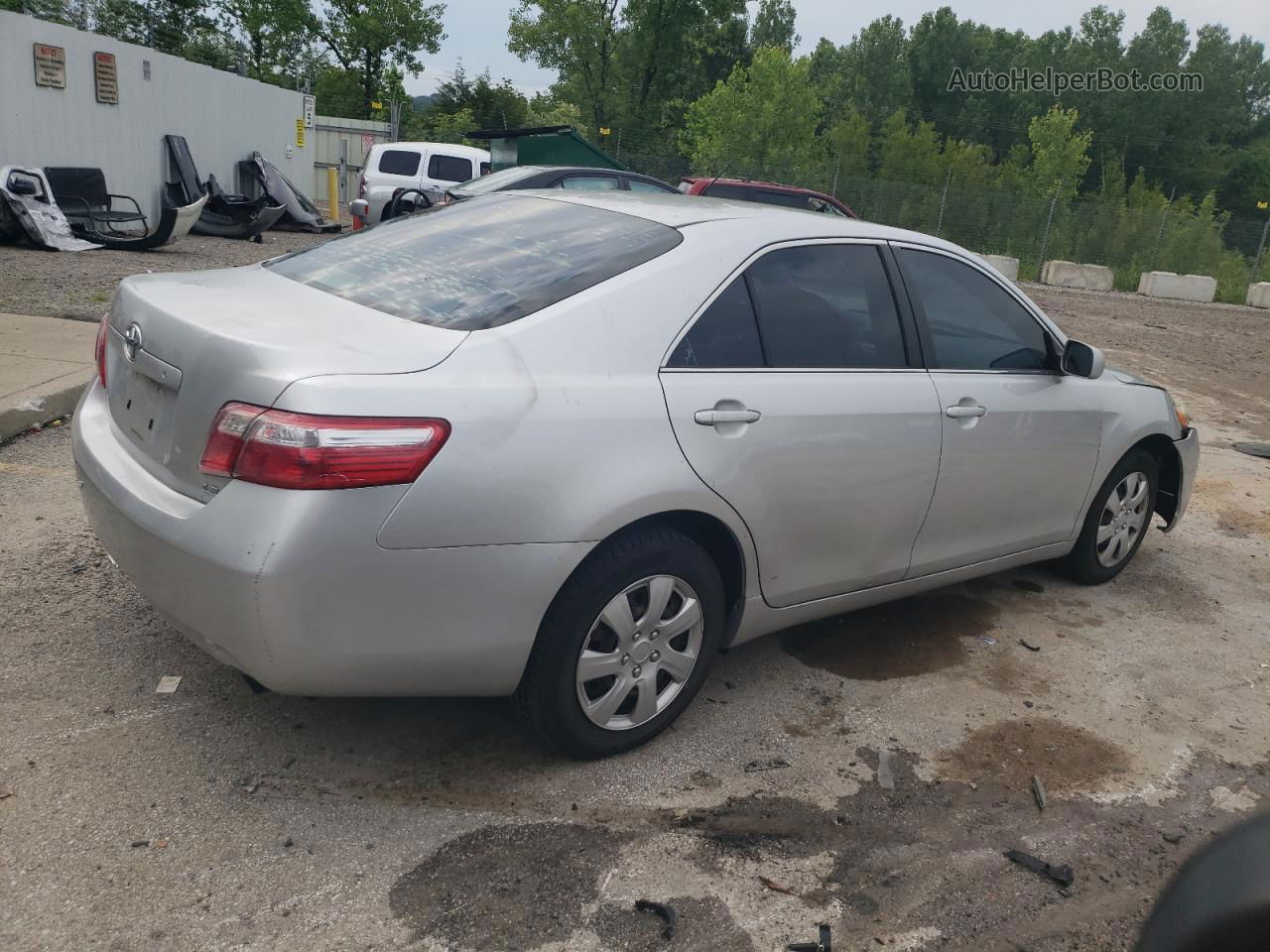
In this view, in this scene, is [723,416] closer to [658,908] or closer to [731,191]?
[658,908]

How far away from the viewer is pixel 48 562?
4145mm

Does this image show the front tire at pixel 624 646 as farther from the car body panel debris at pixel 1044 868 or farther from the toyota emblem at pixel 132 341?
the toyota emblem at pixel 132 341

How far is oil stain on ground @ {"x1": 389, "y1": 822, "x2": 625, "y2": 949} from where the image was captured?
245 cm

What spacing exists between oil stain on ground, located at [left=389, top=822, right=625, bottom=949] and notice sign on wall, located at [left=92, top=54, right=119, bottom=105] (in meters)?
16.9

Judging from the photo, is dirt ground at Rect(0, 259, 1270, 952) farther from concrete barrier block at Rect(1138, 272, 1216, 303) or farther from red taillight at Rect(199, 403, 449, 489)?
concrete barrier block at Rect(1138, 272, 1216, 303)

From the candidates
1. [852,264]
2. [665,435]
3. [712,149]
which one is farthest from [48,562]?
[712,149]

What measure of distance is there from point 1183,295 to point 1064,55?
183 feet

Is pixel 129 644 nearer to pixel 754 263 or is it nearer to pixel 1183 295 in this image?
pixel 754 263

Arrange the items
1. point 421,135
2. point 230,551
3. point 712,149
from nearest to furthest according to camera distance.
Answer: point 230,551
point 712,149
point 421,135

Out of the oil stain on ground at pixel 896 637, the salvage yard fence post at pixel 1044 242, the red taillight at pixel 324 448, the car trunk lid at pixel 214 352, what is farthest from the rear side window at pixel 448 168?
the red taillight at pixel 324 448

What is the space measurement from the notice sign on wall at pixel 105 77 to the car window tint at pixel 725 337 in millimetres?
16270

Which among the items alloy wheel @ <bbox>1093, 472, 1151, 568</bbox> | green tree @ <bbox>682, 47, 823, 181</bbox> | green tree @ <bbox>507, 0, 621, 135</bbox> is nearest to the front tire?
alloy wheel @ <bbox>1093, 472, 1151, 568</bbox>

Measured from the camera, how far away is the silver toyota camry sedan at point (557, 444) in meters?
2.55

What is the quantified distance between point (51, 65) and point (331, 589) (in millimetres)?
15831
